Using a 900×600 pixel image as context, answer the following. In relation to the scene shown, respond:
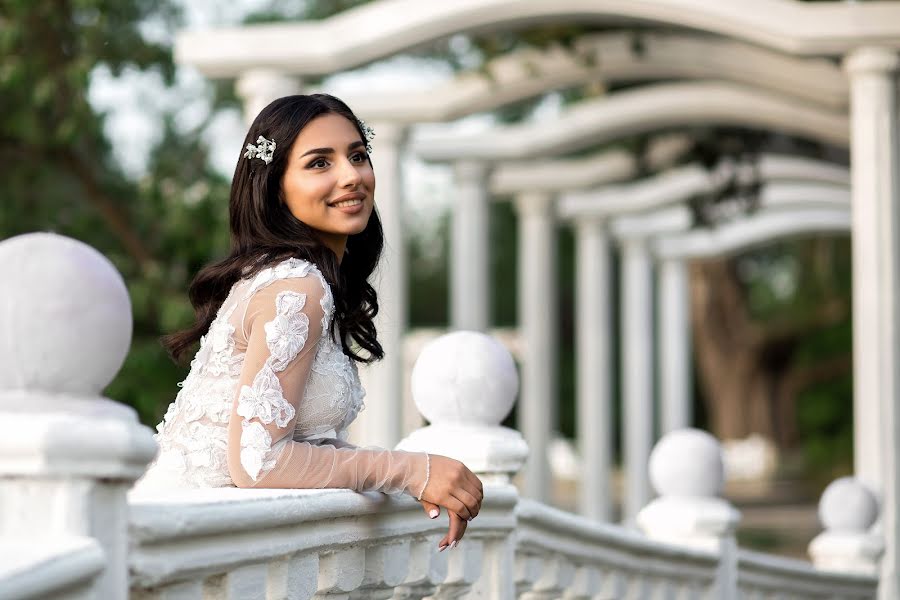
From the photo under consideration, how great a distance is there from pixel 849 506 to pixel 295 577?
426 centimetres

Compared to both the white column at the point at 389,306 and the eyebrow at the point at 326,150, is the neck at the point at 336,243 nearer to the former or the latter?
the eyebrow at the point at 326,150

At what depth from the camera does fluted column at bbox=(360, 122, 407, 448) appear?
336 inches

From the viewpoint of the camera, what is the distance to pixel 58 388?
5.38ft

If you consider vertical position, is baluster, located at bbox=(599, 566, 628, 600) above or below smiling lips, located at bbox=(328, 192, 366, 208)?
below

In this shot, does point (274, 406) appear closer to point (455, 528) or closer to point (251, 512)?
point (455, 528)

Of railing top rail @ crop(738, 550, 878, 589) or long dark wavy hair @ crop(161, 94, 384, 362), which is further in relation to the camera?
railing top rail @ crop(738, 550, 878, 589)

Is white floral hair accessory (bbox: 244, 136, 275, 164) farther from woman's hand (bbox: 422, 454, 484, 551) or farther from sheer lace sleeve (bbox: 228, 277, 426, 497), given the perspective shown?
woman's hand (bbox: 422, 454, 484, 551)

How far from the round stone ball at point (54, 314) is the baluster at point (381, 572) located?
128 centimetres

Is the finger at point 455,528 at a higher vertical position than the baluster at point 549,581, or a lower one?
higher

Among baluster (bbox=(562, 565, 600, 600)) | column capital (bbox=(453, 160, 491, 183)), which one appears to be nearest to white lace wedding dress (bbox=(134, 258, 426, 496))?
baluster (bbox=(562, 565, 600, 600))

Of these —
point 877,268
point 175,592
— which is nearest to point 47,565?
point 175,592

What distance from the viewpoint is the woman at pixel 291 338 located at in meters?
2.71

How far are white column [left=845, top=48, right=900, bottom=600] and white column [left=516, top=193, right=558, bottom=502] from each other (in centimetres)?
427

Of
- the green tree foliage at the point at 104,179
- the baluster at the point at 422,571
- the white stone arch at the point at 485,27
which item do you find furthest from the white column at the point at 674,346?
the baluster at the point at 422,571
